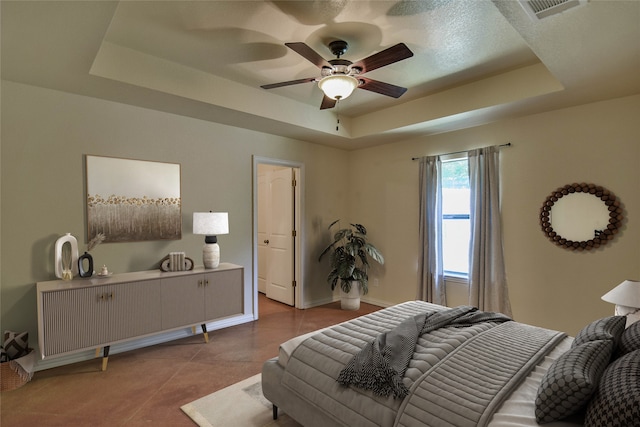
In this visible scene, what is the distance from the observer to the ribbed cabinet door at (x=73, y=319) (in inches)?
103

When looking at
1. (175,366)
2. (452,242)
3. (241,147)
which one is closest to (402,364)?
(175,366)

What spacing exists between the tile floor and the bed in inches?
32.4

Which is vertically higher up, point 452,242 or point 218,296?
point 452,242

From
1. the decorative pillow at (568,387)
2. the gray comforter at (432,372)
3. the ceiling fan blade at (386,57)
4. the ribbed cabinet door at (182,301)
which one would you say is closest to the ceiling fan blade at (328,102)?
the ceiling fan blade at (386,57)

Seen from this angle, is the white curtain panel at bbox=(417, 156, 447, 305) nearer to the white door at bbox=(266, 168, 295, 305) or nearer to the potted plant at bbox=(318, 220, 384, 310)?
the potted plant at bbox=(318, 220, 384, 310)

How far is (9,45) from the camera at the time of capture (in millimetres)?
2150

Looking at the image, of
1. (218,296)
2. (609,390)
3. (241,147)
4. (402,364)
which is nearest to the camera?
(609,390)

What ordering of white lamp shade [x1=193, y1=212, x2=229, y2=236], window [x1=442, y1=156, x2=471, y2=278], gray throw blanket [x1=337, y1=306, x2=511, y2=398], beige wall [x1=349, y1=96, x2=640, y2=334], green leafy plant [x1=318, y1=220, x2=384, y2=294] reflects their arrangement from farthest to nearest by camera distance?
green leafy plant [x1=318, y1=220, x2=384, y2=294] < window [x1=442, y1=156, x2=471, y2=278] < white lamp shade [x1=193, y1=212, x2=229, y2=236] < beige wall [x1=349, y1=96, x2=640, y2=334] < gray throw blanket [x1=337, y1=306, x2=511, y2=398]

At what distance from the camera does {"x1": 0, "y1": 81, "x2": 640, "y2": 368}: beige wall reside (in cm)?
282

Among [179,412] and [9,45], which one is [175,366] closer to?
[179,412]

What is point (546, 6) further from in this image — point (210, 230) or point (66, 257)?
point (66, 257)

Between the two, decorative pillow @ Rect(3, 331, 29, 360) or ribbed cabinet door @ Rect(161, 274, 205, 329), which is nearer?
decorative pillow @ Rect(3, 331, 29, 360)

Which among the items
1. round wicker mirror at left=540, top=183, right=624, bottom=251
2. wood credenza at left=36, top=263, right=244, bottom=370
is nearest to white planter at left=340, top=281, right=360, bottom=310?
wood credenza at left=36, top=263, right=244, bottom=370

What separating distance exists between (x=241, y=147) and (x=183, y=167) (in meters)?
0.79
